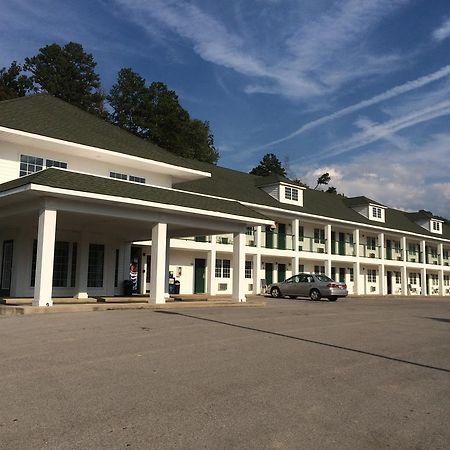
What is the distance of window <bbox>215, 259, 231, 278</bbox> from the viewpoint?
113 feet

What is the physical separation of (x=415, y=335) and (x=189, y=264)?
2093 centimetres

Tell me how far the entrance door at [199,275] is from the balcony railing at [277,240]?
16.9 ft

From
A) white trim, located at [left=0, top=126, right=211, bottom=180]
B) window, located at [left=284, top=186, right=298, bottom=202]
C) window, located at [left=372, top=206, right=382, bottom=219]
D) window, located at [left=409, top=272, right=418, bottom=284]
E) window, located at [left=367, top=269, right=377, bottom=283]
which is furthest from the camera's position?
window, located at [left=409, top=272, right=418, bottom=284]

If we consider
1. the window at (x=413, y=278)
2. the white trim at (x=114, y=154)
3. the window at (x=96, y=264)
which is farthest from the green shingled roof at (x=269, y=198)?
the window at (x=96, y=264)

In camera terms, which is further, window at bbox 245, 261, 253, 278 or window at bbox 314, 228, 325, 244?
window at bbox 314, 228, 325, 244

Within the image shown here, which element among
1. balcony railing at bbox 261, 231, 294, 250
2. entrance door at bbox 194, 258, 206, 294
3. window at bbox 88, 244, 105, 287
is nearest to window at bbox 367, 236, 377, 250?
balcony railing at bbox 261, 231, 294, 250

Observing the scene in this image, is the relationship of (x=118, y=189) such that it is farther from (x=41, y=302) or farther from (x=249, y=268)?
(x=249, y=268)

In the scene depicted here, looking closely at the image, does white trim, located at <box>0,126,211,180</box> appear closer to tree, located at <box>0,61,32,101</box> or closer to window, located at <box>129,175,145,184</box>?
window, located at <box>129,175,145,184</box>

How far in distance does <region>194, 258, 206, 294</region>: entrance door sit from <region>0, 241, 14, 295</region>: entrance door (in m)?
13.1

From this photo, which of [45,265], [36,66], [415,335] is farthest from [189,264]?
[36,66]

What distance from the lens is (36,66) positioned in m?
58.9

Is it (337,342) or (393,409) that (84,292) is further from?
(393,409)

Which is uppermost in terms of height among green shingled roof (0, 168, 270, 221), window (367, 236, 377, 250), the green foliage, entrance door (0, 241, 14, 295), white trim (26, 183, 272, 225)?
the green foliage

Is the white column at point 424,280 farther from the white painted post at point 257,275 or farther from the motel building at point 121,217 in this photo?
the white painted post at point 257,275
